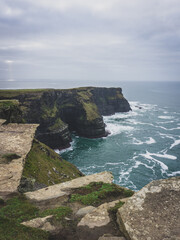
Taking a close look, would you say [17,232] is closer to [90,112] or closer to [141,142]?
[141,142]

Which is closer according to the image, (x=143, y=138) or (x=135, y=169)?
(x=135, y=169)

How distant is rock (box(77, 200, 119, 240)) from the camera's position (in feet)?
21.5

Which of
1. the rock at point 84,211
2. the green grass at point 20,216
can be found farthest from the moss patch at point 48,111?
the rock at point 84,211

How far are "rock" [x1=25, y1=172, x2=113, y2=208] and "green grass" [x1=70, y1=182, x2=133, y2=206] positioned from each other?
24.1 inches

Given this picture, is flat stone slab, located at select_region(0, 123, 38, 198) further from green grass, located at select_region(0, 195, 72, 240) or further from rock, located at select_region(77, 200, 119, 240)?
rock, located at select_region(77, 200, 119, 240)


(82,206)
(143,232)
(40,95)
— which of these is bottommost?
(82,206)

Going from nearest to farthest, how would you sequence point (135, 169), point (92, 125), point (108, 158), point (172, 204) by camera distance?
point (172, 204) < point (135, 169) < point (108, 158) < point (92, 125)

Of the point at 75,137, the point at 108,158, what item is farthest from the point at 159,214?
the point at 75,137

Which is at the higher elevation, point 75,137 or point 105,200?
point 105,200

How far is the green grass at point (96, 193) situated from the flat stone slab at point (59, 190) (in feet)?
2.21

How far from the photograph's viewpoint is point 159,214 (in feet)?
21.1

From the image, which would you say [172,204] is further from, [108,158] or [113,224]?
[108,158]

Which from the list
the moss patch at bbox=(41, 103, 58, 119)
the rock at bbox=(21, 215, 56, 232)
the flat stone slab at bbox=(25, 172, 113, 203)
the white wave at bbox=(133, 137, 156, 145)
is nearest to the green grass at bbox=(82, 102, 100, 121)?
the moss patch at bbox=(41, 103, 58, 119)

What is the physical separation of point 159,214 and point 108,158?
52.1 meters
